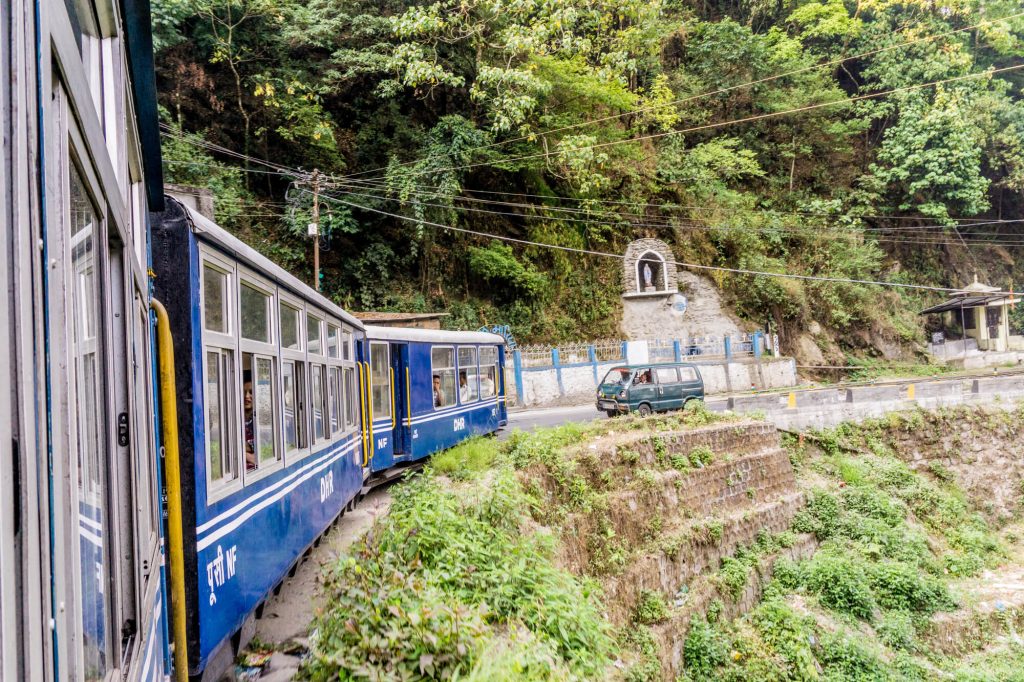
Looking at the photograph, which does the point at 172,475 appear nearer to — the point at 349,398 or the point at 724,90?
the point at 349,398

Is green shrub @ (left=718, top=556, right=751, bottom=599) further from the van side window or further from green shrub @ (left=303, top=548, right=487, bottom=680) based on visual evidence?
green shrub @ (left=303, top=548, right=487, bottom=680)

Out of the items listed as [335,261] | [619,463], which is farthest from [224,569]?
[335,261]

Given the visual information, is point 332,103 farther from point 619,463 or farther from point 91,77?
point 91,77

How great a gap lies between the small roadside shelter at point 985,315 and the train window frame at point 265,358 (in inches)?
1315

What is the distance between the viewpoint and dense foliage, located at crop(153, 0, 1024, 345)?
60.4ft

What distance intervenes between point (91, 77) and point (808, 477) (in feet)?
56.6

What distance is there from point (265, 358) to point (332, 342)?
8.33 feet

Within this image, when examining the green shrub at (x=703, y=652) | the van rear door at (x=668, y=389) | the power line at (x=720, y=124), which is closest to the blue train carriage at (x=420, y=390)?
the green shrub at (x=703, y=652)

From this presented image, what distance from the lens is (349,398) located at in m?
8.09

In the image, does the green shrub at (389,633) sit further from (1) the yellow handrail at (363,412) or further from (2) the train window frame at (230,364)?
(1) the yellow handrail at (363,412)

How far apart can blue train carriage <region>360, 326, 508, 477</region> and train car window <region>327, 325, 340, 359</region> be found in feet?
5.16

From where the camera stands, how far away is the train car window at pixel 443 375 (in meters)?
11.1

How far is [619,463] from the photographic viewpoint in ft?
39.9

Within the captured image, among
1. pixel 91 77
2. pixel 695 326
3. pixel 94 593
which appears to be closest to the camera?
pixel 94 593
